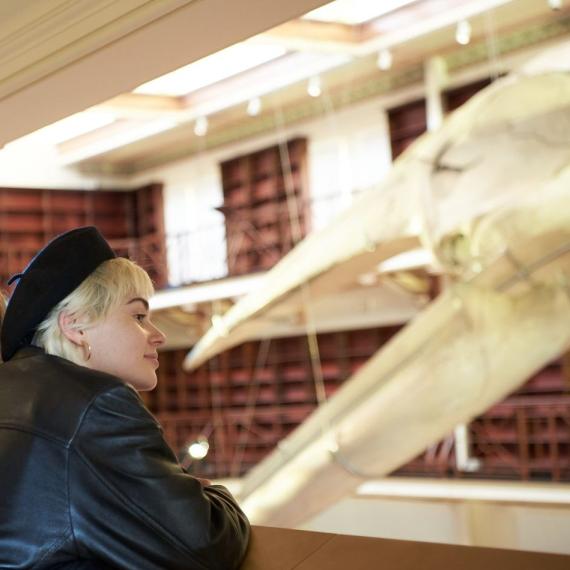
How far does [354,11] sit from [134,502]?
25.4 feet

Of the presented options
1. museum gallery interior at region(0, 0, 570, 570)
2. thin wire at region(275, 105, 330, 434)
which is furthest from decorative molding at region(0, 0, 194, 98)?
thin wire at region(275, 105, 330, 434)

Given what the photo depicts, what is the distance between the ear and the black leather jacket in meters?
0.14

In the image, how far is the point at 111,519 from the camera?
48.8 inches

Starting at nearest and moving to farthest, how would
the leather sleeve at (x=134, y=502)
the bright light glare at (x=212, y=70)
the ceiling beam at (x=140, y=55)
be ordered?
the leather sleeve at (x=134, y=502) → the ceiling beam at (x=140, y=55) → the bright light glare at (x=212, y=70)

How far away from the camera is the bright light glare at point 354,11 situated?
7875mm

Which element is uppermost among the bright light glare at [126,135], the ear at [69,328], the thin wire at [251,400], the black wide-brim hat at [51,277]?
the bright light glare at [126,135]

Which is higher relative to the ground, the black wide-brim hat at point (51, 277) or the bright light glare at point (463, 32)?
the bright light glare at point (463, 32)

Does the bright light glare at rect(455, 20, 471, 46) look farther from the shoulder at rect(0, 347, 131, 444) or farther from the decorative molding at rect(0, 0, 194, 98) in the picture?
the shoulder at rect(0, 347, 131, 444)

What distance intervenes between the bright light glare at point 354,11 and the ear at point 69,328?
6.64 m

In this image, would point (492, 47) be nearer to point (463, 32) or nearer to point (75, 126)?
point (463, 32)

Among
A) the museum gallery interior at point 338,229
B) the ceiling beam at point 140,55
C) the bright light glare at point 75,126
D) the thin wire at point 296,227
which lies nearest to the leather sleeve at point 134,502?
→ the museum gallery interior at point 338,229

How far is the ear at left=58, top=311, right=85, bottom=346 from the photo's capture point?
57.3 inches

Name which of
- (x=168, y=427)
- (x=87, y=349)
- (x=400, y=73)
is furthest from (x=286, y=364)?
(x=87, y=349)

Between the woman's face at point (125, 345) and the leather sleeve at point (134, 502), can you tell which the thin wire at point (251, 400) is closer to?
the woman's face at point (125, 345)
